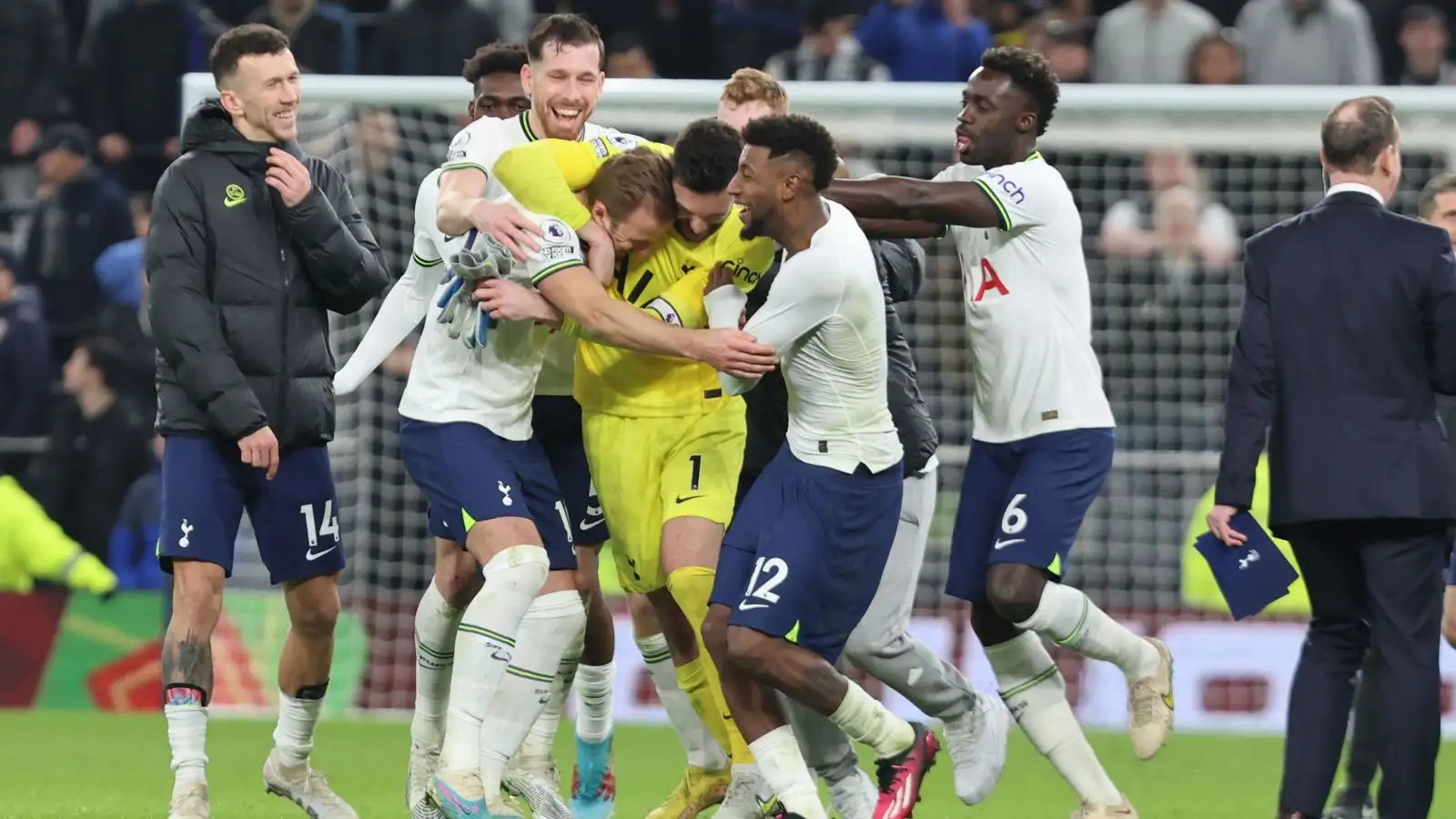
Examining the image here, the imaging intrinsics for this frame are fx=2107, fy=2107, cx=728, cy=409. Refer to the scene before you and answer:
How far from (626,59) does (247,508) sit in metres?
7.10

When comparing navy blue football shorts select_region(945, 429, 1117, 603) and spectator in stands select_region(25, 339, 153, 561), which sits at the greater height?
navy blue football shorts select_region(945, 429, 1117, 603)

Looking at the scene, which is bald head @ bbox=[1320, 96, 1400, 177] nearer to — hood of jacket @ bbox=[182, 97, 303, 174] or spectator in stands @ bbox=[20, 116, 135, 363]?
hood of jacket @ bbox=[182, 97, 303, 174]

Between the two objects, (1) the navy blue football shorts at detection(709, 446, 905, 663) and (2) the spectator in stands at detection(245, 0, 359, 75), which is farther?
(2) the spectator in stands at detection(245, 0, 359, 75)

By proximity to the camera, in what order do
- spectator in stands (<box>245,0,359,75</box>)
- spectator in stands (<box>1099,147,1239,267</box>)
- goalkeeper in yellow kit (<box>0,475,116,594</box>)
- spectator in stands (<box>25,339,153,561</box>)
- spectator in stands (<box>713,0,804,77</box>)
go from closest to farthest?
spectator in stands (<box>1099,147,1239,267</box>), goalkeeper in yellow kit (<box>0,475,116,594</box>), spectator in stands (<box>25,339,153,561</box>), spectator in stands (<box>245,0,359,75</box>), spectator in stands (<box>713,0,804,77</box>)

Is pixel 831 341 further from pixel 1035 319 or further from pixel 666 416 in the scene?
pixel 1035 319

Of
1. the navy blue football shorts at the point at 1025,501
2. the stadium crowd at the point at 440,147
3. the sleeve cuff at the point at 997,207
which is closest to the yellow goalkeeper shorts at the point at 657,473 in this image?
the navy blue football shorts at the point at 1025,501

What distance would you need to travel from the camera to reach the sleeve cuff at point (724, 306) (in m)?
6.45

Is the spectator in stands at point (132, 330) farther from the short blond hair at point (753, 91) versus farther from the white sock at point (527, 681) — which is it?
the white sock at point (527, 681)

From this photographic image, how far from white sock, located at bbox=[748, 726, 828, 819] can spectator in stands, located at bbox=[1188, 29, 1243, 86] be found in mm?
7164

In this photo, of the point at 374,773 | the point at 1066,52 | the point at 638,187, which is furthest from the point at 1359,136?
the point at 1066,52

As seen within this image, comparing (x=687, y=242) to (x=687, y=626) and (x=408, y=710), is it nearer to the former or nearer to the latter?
(x=687, y=626)

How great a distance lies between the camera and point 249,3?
1520 centimetres

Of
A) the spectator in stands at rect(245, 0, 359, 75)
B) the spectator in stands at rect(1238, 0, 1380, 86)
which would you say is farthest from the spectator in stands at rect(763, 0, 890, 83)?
the spectator in stands at rect(245, 0, 359, 75)

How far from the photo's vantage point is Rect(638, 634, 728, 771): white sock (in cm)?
736
